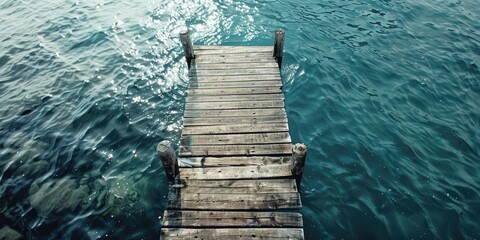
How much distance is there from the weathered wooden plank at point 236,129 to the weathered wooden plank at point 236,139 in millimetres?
130

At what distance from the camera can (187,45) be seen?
10.6 m

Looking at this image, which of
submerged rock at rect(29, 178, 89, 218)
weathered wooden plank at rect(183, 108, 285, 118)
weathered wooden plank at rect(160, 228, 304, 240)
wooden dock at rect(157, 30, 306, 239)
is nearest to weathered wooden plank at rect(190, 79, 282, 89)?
wooden dock at rect(157, 30, 306, 239)

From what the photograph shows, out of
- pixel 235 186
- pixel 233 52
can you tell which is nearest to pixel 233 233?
pixel 235 186

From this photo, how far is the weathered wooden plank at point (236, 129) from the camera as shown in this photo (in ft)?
27.1

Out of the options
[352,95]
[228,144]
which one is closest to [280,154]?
[228,144]

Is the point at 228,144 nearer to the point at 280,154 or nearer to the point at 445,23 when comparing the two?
the point at 280,154

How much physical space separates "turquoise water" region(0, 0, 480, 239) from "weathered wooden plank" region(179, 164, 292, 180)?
1.20m

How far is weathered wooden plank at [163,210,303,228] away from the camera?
616cm

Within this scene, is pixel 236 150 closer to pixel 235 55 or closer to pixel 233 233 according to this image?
pixel 233 233

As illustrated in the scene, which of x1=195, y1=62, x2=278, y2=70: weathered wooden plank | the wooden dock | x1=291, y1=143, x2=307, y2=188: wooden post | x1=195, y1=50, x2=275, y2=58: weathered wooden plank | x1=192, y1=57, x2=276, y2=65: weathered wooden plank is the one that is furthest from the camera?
x1=195, y1=50, x2=275, y2=58: weathered wooden plank

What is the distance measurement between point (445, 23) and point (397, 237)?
13.7 metres

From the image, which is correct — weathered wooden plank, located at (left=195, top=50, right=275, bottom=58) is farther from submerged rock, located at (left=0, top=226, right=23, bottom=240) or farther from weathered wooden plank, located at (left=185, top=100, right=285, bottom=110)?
submerged rock, located at (left=0, top=226, right=23, bottom=240)

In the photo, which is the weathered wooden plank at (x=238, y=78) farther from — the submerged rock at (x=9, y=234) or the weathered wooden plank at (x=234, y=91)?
the submerged rock at (x=9, y=234)

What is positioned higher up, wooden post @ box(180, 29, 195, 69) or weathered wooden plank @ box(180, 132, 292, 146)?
wooden post @ box(180, 29, 195, 69)
